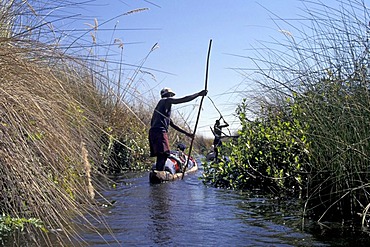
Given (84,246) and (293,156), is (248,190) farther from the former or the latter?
(84,246)

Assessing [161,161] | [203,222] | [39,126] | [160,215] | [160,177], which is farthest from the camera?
[161,161]

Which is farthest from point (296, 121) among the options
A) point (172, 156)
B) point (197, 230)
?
point (172, 156)

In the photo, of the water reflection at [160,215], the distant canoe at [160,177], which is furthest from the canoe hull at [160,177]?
the water reflection at [160,215]

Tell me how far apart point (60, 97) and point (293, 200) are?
4732mm

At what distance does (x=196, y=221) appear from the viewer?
21.1 ft

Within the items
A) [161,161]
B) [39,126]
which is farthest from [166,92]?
[39,126]

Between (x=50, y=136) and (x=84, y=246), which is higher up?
(x=50, y=136)

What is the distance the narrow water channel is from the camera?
208 inches

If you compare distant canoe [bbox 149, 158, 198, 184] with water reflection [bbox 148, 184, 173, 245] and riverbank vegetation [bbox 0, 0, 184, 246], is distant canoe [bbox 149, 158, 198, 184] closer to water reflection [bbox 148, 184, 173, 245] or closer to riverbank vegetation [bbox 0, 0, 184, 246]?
water reflection [bbox 148, 184, 173, 245]

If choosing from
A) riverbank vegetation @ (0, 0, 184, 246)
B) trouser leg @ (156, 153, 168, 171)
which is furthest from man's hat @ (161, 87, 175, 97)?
riverbank vegetation @ (0, 0, 184, 246)

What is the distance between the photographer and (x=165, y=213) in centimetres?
699

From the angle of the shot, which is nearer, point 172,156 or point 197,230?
point 197,230

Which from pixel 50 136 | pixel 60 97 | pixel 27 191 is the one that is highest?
pixel 60 97

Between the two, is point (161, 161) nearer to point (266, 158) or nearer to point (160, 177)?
point (160, 177)
